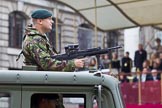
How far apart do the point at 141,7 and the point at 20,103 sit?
16.4 m

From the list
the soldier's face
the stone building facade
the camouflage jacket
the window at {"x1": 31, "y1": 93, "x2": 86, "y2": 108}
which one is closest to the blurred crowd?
the stone building facade

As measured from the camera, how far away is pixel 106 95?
5.87 metres

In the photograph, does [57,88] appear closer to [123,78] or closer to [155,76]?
[155,76]

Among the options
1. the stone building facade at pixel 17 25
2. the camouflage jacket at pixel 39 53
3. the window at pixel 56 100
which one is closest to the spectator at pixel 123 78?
the camouflage jacket at pixel 39 53

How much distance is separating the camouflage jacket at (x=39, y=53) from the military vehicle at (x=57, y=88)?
→ 0.34m

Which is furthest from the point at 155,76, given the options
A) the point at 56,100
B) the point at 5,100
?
the point at 5,100

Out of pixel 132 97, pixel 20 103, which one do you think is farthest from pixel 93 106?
pixel 132 97

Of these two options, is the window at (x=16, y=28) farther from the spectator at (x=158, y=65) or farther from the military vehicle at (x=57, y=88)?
the military vehicle at (x=57, y=88)

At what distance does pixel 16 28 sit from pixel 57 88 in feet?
109

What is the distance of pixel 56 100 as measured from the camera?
593cm

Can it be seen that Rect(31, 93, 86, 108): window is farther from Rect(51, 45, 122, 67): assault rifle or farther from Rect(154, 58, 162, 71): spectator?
Rect(154, 58, 162, 71): spectator

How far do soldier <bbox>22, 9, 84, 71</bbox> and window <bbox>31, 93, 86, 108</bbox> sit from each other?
0.40 m

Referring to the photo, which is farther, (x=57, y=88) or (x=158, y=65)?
(x=158, y=65)

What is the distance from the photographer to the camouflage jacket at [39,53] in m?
6.23
